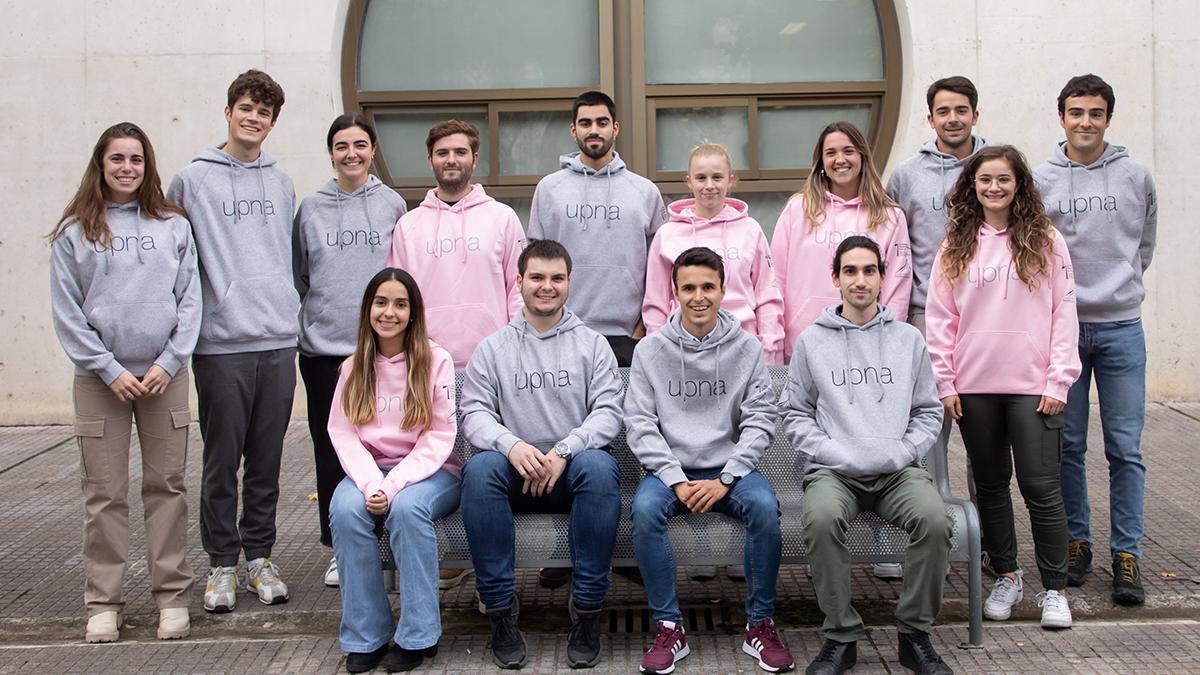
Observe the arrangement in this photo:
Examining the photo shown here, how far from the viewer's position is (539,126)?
896 cm

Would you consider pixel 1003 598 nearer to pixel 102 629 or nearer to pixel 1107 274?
pixel 1107 274

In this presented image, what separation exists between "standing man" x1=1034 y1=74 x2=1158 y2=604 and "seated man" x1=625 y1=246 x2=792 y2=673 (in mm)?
1408

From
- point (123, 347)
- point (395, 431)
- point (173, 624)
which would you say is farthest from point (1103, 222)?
point (173, 624)

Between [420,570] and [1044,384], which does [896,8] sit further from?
[420,570]

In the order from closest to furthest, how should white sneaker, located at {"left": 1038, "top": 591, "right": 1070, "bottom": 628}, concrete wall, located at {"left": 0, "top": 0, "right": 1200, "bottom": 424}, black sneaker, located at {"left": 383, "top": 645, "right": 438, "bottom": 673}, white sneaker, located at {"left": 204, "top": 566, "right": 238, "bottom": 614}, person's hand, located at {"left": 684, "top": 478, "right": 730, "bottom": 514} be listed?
black sneaker, located at {"left": 383, "top": 645, "right": 438, "bottom": 673}, person's hand, located at {"left": 684, "top": 478, "right": 730, "bottom": 514}, white sneaker, located at {"left": 1038, "top": 591, "right": 1070, "bottom": 628}, white sneaker, located at {"left": 204, "top": 566, "right": 238, "bottom": 614}, concrete wall, located at {"left": 0, "top": 0, "right": 1200, "bottom": 424}

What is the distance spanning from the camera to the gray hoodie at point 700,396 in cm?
447


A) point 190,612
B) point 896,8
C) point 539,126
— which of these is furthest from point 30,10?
point 896,8

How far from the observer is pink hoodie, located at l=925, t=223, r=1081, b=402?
457 centimetres

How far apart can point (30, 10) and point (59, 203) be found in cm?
138

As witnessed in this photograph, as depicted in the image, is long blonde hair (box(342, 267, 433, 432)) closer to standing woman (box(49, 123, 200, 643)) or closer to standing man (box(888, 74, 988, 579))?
standing woman (box(49, 123, 200, 643))

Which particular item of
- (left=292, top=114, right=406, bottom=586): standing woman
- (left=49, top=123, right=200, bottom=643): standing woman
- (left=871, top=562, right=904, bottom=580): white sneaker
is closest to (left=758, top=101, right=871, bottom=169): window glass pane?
(left=292, top=114, right=406, bottom=586): standing woman

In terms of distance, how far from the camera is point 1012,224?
467 centimetres

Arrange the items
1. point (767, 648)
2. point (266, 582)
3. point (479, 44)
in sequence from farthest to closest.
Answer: point (479, 44) < point (266, 582) < point (767, 648)

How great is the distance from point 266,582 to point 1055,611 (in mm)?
3107
